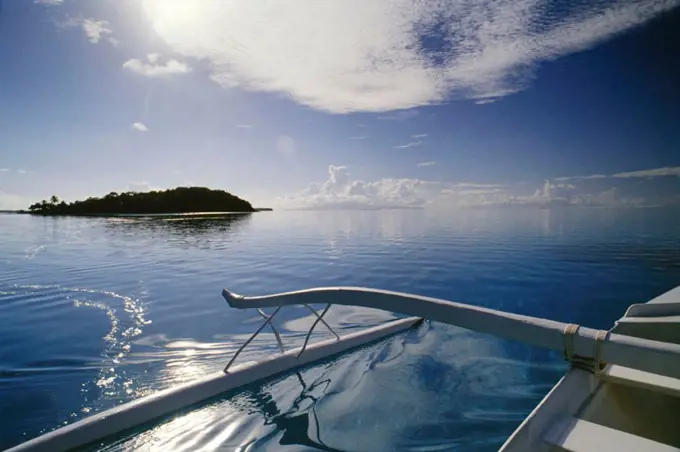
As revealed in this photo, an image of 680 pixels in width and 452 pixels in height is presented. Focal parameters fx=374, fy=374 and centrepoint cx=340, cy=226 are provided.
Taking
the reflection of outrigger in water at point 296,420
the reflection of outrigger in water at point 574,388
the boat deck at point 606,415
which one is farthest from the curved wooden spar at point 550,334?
the reflection of outrigger in water at point 296,420

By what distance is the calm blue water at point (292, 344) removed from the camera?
17.8ft

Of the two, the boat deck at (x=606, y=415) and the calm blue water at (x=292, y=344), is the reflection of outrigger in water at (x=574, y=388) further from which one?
the calm blue water at (x=292, y=344)

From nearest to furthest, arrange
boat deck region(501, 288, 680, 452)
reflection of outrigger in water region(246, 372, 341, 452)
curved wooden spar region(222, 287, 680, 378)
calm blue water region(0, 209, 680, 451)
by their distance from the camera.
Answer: curved wooden spar region(222, 287, 680, 378)
boat deck region(501, 288, 680, 452)
reflection of outrigger in water region(246, 372, 341, 452)
calm blue water region(0, 209, 680, 451)

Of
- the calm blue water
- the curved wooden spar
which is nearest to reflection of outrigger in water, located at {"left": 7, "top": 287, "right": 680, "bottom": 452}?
the curved wooden spar

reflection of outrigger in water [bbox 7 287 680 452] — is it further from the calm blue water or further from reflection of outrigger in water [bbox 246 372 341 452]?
the calm blue water

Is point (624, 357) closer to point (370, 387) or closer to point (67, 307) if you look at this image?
point (370, 387)

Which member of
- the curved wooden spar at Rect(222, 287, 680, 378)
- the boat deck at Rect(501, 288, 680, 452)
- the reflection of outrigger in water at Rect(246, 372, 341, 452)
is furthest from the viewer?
the reflection of outrigger in water at Rect(246, 372, 341, 452)

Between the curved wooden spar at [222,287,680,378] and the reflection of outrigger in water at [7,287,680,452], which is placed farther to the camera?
the reflection of outrigger in water at [7,287,680,452]

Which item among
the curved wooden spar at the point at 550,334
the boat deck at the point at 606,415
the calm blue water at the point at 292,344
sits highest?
the curved wooden spar at the point at 550,334

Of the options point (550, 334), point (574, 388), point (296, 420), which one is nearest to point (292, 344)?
point (296, 420)

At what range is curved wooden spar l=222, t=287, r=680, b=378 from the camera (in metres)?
2.70

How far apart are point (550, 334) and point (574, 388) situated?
2.29ft

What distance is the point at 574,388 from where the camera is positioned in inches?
138

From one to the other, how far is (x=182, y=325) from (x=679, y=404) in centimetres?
1164
